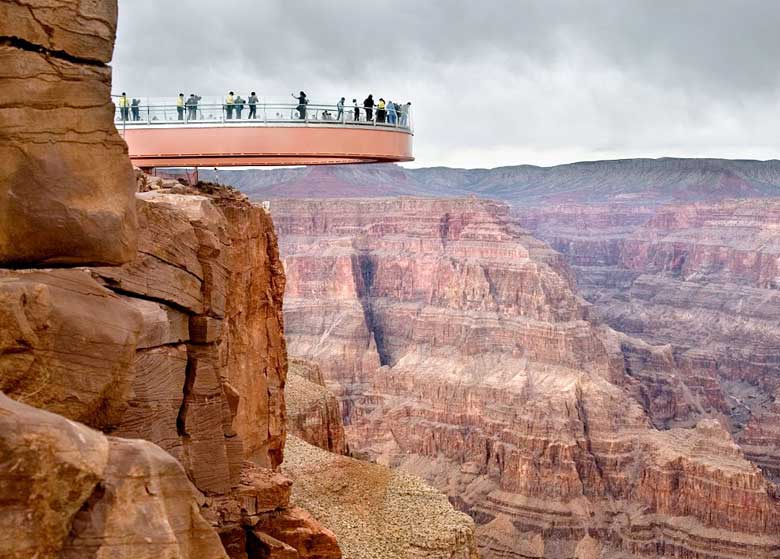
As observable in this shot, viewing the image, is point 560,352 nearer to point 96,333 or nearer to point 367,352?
point 367,352

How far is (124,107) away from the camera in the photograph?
1997 centimetres

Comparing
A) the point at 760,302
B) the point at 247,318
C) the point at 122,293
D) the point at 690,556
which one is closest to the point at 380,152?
the point at 247,318

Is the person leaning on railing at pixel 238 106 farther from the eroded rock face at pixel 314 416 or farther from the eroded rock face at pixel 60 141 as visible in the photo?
the eroded rock face at pixel 60 141

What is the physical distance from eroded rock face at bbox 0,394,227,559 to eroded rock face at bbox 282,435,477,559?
12945 millimetres

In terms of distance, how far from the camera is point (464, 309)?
259 feet

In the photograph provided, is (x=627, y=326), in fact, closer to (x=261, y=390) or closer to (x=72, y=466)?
(x=261, y=390)

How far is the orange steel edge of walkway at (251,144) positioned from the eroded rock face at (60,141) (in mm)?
12767

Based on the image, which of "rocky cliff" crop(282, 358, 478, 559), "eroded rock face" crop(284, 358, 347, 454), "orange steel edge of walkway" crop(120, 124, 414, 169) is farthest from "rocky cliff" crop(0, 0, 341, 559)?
"eroded rock face" crop(284, 358, 347, 454)

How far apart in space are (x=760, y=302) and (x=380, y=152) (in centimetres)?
8228

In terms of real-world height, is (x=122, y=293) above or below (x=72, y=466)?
above

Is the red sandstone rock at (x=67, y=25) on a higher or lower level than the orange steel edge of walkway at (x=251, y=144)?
lower

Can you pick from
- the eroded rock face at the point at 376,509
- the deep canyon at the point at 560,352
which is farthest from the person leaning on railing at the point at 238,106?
the deep canyon at the point at 560,352

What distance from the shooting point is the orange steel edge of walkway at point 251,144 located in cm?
2038

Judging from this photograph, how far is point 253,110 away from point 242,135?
1.91 feet
